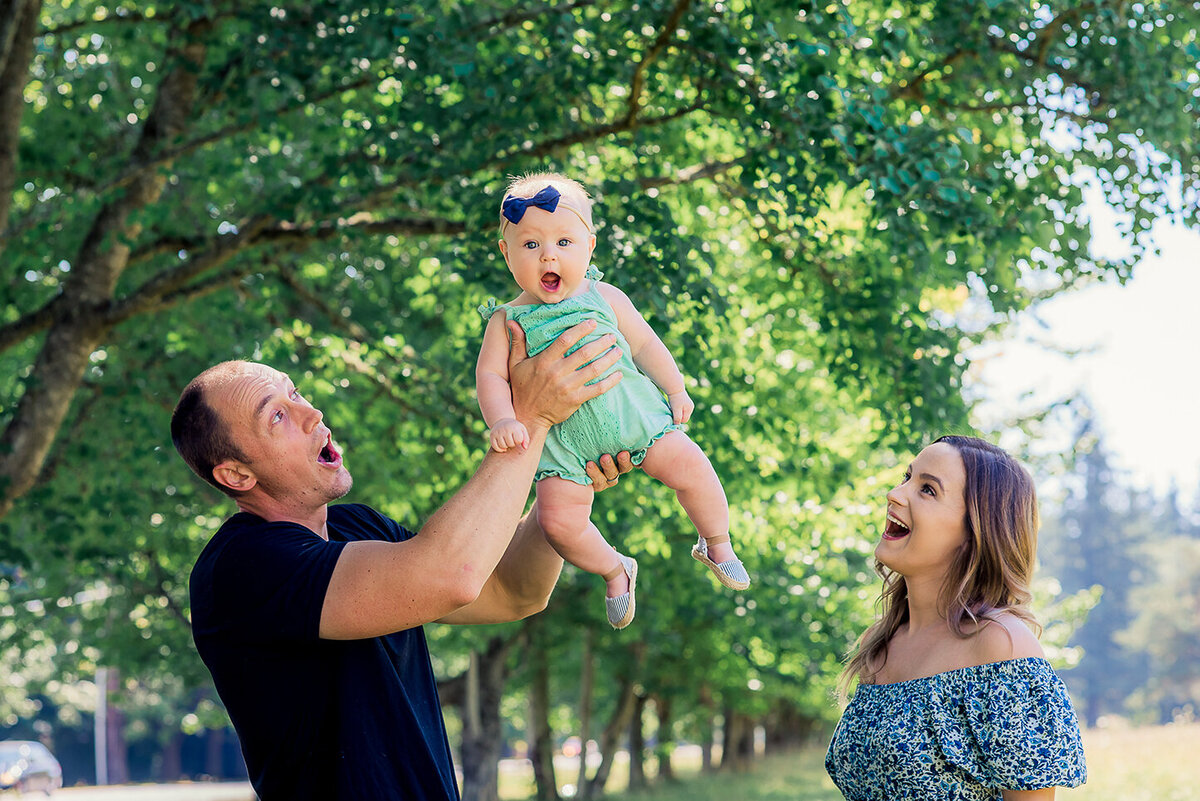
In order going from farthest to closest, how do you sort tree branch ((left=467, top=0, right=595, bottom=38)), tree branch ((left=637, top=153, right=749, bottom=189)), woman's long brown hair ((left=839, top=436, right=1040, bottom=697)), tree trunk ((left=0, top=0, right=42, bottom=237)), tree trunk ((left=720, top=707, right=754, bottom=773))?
tree trunk ((left=720, top=707, right=754, bottom=773)), tree trunk ((left=0, top=0, right=42, bottom=237)), tree branch ((left=637, top=153, right=749, bottom=189)), tree branch ((left=467, top=0, right=595, bottom=38)), woman's long brown hair ((left=839, top=436, right=1040, bottom=697))

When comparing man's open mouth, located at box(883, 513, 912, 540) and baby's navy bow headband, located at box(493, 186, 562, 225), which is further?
man's open mouth, located at box(883, 513, 912, 540)

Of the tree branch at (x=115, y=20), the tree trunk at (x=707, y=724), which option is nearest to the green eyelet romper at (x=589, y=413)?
the tree branch at (x=115, y=20)

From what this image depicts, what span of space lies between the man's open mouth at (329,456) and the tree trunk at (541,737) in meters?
17.8

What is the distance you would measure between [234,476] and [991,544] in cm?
200

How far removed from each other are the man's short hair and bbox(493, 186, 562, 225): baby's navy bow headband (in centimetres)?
77

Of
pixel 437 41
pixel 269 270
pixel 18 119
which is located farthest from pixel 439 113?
pixel 18 119

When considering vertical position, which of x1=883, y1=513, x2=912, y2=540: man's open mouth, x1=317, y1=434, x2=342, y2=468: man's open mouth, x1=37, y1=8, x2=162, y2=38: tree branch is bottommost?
x1=883, y1=513, x2=912, y2=540: man's open mouth

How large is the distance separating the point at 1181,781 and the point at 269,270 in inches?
584

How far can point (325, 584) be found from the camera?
2.66 metres

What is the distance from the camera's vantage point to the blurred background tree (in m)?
6.67

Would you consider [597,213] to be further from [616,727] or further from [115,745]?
[115,745]

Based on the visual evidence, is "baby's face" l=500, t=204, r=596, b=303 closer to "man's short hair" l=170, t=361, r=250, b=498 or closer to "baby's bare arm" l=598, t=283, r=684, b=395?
"baby's bare arm" l=598, t=283, r=684, b=395

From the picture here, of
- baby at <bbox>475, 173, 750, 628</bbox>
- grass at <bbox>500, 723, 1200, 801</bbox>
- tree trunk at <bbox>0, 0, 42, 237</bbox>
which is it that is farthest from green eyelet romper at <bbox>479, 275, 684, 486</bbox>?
grass at <bbox>500, 723, 1200, 801</bbox>

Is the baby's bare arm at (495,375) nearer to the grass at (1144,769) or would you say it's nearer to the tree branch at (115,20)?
the tree branch at (115,20)
